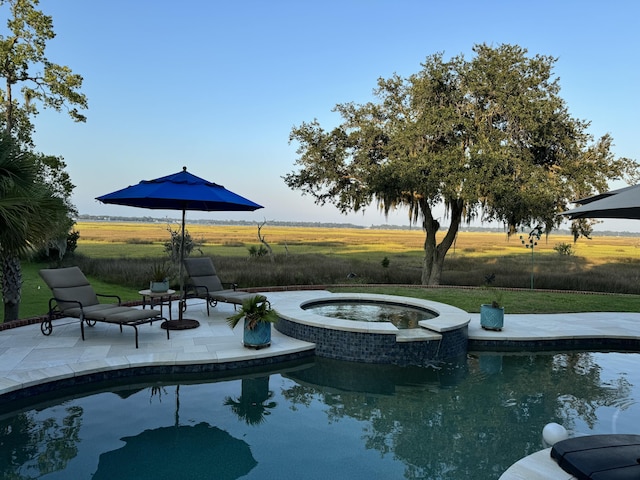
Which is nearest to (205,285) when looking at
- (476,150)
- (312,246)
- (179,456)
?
(179,456)

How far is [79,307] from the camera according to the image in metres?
6.47

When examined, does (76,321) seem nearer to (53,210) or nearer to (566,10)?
(53,210)

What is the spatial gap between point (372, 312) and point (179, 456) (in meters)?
5.58

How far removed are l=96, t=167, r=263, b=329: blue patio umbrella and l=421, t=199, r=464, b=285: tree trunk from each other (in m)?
10.2

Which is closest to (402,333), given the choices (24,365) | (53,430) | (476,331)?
(476,331)

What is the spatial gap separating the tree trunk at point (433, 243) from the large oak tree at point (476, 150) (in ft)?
0.15

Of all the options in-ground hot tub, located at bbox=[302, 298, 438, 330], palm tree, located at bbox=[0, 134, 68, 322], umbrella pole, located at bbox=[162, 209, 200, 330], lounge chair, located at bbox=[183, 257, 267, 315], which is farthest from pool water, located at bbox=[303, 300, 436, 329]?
palm tree, located at bbox=[0, 134, 68, 322]

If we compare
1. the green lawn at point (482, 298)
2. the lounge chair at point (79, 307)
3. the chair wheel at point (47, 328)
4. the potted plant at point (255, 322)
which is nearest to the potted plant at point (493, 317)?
the green lawn at point (482, 298)

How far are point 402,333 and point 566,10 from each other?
10.4 meters

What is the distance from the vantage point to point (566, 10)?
35.3 ft

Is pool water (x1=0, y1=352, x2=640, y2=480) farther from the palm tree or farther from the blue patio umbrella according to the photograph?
the blue patio umbrella

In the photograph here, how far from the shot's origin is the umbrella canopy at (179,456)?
3234mm

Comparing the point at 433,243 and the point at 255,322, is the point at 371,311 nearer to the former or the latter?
the point at 255,322

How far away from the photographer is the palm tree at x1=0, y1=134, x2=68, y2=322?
5059 millimetres
